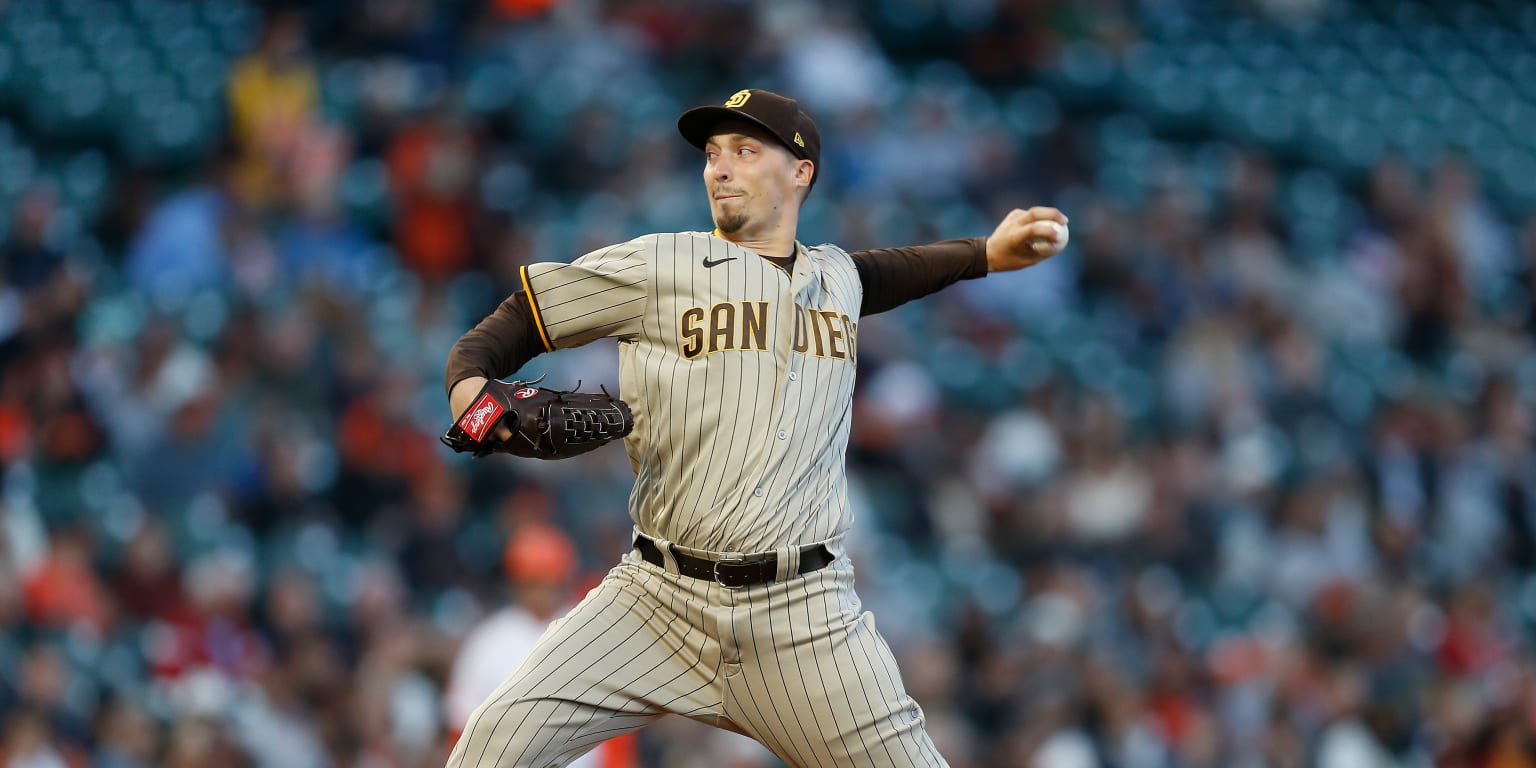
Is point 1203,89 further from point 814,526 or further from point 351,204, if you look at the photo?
point 814,526

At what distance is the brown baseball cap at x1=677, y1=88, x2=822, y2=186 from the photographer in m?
3.76

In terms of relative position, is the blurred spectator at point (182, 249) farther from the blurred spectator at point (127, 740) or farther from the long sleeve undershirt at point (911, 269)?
the long sleeve undershirt at point (911, 269)

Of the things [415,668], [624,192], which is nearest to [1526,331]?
[624,192]

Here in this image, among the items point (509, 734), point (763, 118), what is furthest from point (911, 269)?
point (509, 734)

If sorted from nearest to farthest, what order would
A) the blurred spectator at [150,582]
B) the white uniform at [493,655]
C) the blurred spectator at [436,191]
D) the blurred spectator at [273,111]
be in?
the white uniform at [493,655] < the blurred spectator at [150,582] < the blurred spectator at [436,191] < the blurred spectator at [273,111]

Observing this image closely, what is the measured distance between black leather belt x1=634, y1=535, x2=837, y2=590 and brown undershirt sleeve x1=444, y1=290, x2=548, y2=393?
0.51 metres

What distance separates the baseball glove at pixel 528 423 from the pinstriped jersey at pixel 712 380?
30cm

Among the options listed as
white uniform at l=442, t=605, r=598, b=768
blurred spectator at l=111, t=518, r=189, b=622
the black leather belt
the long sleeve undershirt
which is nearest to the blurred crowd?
blurred spectator at l=111, t=518, r=189, b=622

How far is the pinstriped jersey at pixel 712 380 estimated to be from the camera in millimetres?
3576

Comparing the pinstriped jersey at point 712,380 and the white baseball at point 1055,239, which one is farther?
the white baseball at point 1055,239

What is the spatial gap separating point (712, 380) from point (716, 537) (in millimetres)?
315

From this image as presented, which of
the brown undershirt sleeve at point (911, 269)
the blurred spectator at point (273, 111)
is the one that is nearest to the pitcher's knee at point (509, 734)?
the brown undershirt sleeve at point (911, 269)

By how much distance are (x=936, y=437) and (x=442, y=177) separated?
288 cm

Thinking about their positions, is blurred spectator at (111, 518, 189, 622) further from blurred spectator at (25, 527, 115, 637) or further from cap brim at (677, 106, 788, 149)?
cap brim at (677, 106, 788, 149)
